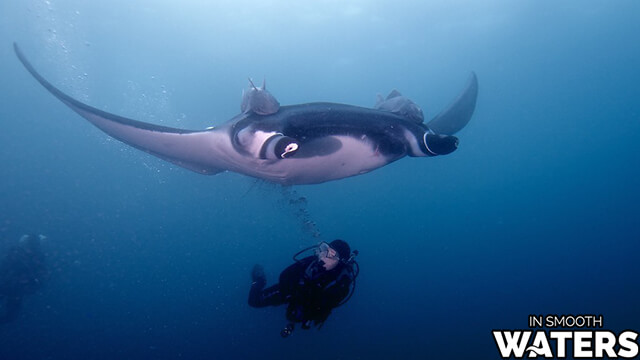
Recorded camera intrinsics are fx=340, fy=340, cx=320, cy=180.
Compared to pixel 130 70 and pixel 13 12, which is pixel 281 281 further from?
pixel 130 70

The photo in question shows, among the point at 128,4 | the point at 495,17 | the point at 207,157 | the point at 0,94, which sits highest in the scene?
the point at 495,17

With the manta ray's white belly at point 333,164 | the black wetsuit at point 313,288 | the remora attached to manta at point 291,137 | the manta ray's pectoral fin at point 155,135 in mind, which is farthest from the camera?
the black wetsuit at point 313,288

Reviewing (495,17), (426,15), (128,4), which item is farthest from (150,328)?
(495,17)

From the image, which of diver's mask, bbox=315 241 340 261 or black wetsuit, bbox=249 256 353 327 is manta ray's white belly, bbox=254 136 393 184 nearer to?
diver's mask, bbox=315 241 340 261

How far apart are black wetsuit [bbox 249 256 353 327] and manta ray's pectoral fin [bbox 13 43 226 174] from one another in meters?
1.76

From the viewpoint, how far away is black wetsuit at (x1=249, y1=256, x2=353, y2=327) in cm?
441

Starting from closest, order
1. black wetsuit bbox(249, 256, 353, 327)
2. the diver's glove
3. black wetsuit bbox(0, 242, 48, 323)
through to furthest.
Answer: black wetsuit bbox(249, 256, 353, 327) → the diver's glove → black wetsuit bbox(0, 242, 48, 323)

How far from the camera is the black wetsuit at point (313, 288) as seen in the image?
4414mm

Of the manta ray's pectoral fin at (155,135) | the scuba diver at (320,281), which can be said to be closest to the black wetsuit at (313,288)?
the scuba diver at (320,281)

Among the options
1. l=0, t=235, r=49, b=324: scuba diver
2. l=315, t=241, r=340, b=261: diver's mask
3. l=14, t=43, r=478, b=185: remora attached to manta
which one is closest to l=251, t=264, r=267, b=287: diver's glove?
l=315, t=241, r=340, b=261: diver's mask

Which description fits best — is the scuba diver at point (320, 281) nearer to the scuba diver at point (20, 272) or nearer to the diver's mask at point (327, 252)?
the diver's mask at point (327, 252)

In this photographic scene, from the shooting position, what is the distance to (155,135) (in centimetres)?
346

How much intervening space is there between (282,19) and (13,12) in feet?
46.9

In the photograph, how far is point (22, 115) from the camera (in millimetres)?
38000
